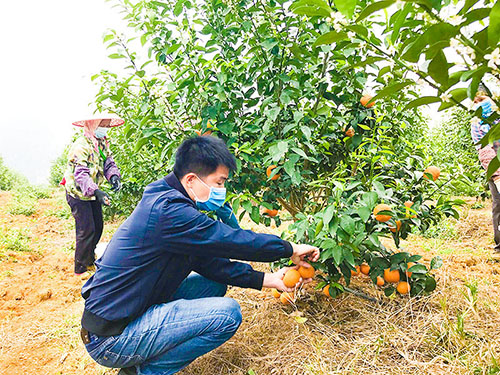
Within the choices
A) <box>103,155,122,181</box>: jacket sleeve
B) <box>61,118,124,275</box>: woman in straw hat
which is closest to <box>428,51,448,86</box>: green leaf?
<box>61,118,124,275</box>: woman in straw hat

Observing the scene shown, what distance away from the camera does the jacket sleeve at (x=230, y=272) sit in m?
1.81

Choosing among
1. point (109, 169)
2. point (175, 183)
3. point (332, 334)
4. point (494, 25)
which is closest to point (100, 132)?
point (109, 169)

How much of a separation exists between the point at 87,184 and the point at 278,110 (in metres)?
2.34

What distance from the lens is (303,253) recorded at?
5.61ft

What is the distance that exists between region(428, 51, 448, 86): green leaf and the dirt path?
1.18m

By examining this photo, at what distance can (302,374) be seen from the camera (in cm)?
164

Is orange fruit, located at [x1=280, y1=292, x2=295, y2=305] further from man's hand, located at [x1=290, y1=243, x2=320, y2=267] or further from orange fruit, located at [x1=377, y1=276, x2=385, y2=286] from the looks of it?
orange fruit, located at [x1=377, y1=276, x2=385, y2=286]

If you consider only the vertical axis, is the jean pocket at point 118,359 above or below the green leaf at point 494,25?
below

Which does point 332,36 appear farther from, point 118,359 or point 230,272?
point 118,359

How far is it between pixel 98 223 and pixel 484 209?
4861mm

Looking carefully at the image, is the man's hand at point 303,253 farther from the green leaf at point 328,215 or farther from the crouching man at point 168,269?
the green leaf at point 328,215

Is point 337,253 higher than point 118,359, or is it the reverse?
point 337,253

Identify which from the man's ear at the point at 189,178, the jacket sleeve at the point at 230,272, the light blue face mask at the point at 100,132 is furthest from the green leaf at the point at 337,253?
the light blue face mask at the point at 100,132

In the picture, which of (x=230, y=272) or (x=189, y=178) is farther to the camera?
(x=230, y=272)
